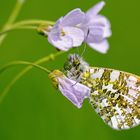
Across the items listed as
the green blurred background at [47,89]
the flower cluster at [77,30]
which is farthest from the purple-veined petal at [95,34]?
the green blurred background at [47,89]

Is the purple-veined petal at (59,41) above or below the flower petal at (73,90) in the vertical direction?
above

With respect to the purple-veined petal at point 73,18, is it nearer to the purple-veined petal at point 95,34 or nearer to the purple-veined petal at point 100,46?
the purple-veined petal at point 95,34

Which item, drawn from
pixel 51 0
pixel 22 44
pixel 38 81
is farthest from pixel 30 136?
pixel 51 0

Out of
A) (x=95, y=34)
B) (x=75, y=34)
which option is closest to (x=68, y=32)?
(x=75, y=34)

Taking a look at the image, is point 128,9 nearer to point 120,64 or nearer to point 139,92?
point 120,64

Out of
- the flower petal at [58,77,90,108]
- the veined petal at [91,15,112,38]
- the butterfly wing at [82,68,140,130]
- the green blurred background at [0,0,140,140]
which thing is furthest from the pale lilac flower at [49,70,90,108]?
the green blurred background at [0,0,140,140]

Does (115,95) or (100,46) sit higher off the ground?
(100,46)

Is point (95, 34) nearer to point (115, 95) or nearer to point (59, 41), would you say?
point (59, 41)
